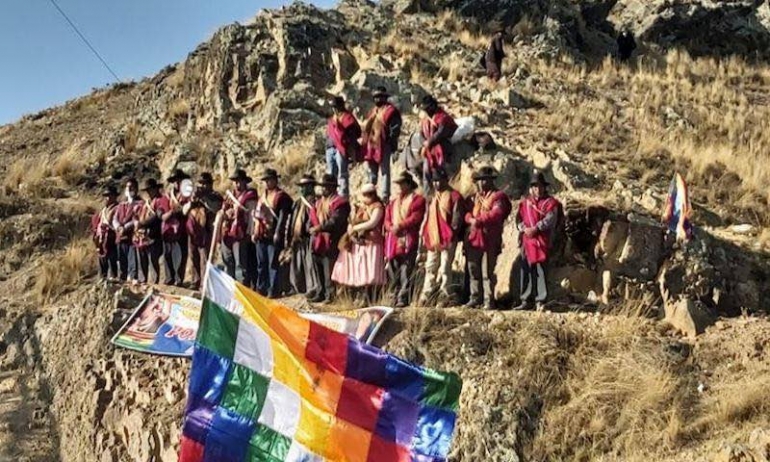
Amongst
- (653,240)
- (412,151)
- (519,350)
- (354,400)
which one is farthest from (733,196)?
(354,400)

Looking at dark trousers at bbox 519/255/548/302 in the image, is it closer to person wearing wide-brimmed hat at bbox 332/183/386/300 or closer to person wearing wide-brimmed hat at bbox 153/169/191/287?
person wearing wide-brimmed hat at bbox 332/183/386/300

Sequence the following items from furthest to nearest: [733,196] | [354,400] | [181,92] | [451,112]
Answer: [181,92] < [451,112] < [733,196] < [354,400]

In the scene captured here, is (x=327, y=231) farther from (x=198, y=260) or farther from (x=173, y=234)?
(x=173, y=234)

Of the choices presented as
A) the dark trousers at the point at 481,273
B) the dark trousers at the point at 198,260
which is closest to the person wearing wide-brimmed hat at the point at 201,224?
the dark trousers at the point at 198,260

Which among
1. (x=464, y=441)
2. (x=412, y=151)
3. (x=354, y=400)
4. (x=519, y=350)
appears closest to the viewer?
(x=354, y=400)

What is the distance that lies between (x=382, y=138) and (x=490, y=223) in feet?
10.3

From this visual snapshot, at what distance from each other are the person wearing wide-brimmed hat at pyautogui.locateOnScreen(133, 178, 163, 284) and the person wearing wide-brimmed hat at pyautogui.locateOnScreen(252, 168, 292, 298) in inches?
77.7

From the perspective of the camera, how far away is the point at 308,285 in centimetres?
1043

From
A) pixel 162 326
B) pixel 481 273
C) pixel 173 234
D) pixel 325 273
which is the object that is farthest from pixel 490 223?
pixel 173 234

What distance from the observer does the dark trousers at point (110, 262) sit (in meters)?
13.1

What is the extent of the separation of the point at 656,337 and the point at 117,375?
6225 millimetres

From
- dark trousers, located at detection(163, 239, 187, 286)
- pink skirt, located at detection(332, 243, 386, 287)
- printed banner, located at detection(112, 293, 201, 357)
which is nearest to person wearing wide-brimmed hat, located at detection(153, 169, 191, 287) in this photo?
dark trousers, located at detection(163, 239, 187, 286)

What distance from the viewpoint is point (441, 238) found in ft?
30.7

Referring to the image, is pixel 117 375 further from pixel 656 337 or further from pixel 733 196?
pixel 733 196
